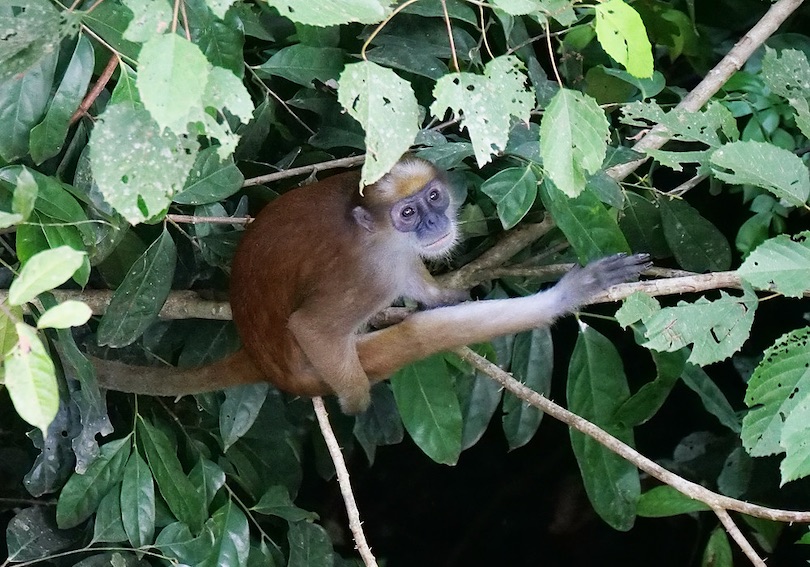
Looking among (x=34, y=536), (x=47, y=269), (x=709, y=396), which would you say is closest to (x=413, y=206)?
(x=709, y=396)

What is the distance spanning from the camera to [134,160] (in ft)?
4.21

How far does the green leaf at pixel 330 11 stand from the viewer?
1160 mm

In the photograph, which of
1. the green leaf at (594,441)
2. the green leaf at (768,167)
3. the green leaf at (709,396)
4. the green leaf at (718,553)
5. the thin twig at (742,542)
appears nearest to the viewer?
the green leaf at (768,167)

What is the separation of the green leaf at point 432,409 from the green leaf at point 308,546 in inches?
17.7

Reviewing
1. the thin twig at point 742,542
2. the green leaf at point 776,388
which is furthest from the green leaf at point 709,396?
the green leaf at point 776,388

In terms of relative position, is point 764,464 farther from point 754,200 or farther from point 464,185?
point 464,185

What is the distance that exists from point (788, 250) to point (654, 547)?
3130mm

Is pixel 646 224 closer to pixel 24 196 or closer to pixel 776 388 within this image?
pixel 776 388

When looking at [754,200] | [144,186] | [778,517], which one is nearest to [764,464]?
[754,200]

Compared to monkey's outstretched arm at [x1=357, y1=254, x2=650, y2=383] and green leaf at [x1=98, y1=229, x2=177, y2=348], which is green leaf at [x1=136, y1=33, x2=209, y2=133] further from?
monkey's outstretched arm at [x1=357, y1=254, x2=650, y2=383]

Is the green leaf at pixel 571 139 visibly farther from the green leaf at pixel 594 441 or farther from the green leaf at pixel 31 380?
the green leaf at pixel 594 441

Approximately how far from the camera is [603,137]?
1.48 metres

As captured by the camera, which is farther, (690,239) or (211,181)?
(690,239)

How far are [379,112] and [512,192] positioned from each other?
90 cm
